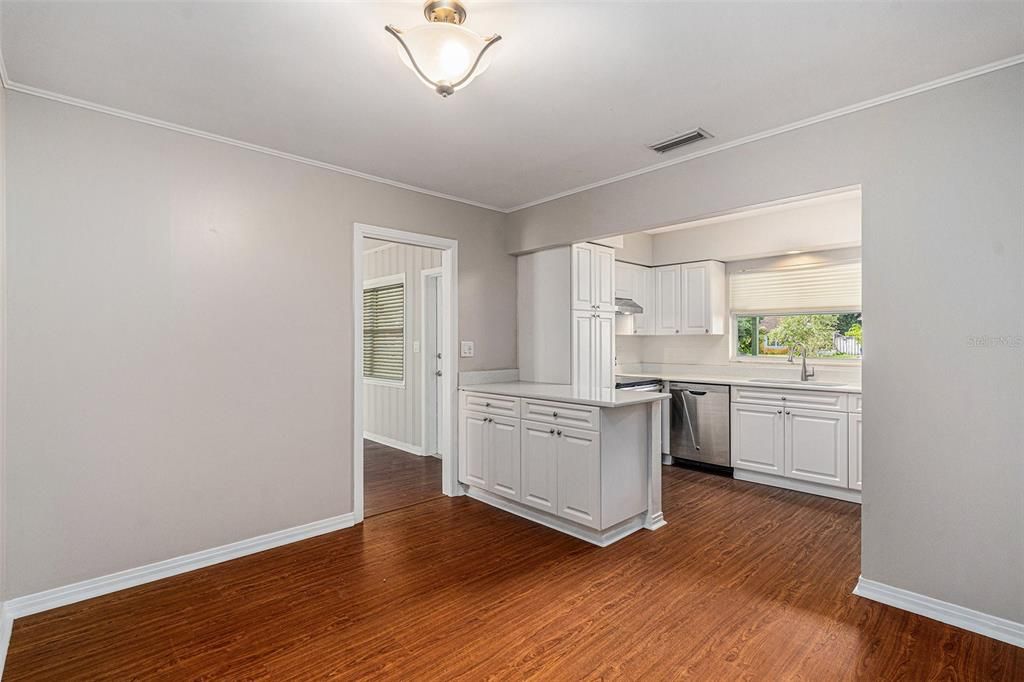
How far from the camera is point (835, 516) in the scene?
3779mm

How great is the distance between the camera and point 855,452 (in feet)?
13.2

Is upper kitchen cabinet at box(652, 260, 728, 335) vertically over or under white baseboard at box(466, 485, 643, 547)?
over

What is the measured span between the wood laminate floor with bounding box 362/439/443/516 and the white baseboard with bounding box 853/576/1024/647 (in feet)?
9.85

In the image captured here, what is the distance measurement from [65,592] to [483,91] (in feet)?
10.5

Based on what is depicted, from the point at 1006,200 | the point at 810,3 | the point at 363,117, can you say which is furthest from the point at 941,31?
the point at 363,117

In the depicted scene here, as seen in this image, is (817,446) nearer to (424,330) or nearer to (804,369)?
(804,369)

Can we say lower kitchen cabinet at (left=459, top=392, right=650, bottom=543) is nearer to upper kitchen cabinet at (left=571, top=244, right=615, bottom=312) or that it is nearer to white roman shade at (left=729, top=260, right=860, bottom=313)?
upper kitchen cabinet at (left=571, top=244, right=615, bottom=312)

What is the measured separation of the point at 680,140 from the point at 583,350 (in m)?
1.93

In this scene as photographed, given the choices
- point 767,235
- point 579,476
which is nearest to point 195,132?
point 579,476

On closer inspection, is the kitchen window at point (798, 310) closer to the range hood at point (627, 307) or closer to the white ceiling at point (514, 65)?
the range hood at point (627, 307)

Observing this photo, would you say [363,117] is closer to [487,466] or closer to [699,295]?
[487,466]

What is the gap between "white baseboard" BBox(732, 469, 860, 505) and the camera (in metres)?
4.12

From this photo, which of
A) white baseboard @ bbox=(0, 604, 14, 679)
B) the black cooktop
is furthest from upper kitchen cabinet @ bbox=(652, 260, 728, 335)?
white baseboard @ bbox=(0, 604, 14, 679)

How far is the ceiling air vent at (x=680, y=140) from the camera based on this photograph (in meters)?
2.98
